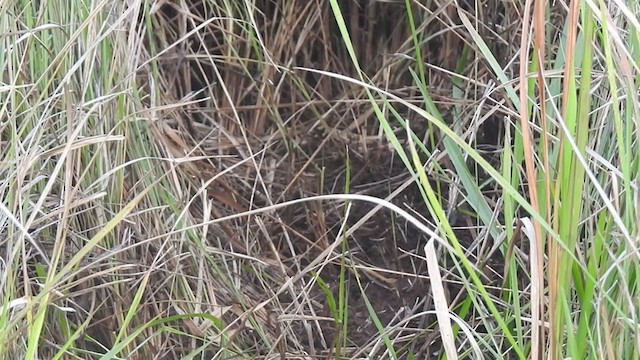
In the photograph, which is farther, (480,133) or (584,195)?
(480,133)

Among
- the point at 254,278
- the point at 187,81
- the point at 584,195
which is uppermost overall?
the point at 584,195

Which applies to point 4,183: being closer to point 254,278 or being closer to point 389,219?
point 254,278

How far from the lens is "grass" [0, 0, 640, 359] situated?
1.94 feet

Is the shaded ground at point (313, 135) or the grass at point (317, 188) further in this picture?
the shaded ground at point (313, 135)

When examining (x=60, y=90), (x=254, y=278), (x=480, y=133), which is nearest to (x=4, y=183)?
(x=60, y=90)

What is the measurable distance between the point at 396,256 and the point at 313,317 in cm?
20

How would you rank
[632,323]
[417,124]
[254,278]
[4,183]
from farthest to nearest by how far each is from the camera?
[417,124] < [254,278] < [4,183] < [632,323]

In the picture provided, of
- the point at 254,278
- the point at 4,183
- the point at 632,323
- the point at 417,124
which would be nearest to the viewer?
the point at 632,323

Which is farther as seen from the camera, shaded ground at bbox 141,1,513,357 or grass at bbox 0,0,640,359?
shaded ground at bbox 141,1,513,357

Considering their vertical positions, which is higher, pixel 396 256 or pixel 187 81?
pixel 187 81

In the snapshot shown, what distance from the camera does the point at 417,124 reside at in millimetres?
1065

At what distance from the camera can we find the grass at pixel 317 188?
59cm

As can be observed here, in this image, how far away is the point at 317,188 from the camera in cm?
104

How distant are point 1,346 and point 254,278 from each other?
0.32m
